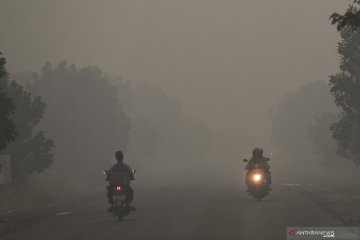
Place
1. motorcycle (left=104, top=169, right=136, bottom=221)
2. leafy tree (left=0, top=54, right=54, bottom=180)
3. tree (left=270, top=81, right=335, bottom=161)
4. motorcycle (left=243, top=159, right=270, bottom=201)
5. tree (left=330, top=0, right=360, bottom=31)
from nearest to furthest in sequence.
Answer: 1. tree (left=330, top=0, right=360, bottom=31)
2. motorcycle (left=104, top=169, right=136, bottom=221)
3. motorcycle (left=243, top=159, right=270, bottom=201)
4. leafy tree (left=0, top=54, right=54, bottom=180)
5. tree (left=270, top=81, right=335, bottom=161)

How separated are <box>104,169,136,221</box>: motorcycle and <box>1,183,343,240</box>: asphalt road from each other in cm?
33

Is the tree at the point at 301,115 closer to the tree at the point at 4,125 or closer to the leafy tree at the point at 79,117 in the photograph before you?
the leafy tree at the point at 79,117

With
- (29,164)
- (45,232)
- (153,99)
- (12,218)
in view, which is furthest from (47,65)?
(153,99)

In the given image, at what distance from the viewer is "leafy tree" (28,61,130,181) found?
58875 mm

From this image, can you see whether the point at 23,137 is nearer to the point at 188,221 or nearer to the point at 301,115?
the point at 188,221

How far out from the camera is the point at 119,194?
2147 centimetres

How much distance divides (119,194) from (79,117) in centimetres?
4076

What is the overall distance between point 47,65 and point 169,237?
2107 inches

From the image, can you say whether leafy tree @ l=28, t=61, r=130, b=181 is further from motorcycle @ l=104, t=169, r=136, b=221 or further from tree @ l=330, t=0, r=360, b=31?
tree @ l=330, t=0, r=360, b=31

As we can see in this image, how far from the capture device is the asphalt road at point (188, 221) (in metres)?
17.3

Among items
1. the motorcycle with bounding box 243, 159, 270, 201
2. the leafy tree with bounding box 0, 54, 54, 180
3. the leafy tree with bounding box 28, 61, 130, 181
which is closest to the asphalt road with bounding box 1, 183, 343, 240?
the motorcycle with bounding box 243, 159, 270, 201

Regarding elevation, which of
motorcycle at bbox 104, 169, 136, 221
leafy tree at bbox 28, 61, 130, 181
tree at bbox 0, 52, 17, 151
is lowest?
motorcycle at bbox 104, 169, 136, 221

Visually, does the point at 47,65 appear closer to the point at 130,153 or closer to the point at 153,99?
the point at 130,153

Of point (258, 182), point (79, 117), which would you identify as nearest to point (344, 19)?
point (258, 182)
